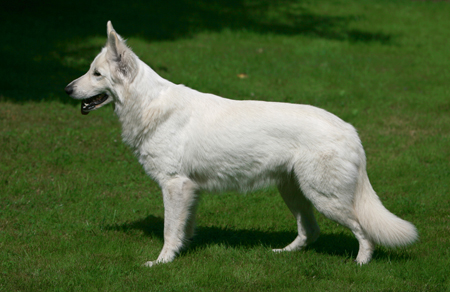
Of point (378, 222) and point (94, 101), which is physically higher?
point (94, 101)

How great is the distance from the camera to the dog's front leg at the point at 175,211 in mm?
4984

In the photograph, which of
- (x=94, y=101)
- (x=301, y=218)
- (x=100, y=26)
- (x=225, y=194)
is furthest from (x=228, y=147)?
(x=100, y=26)

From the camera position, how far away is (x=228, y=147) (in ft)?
16.1

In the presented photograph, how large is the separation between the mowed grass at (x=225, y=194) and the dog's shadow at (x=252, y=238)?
0.08 ft

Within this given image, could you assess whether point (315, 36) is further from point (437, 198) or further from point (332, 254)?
point (332, 254)

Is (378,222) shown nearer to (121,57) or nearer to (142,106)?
(142,106)

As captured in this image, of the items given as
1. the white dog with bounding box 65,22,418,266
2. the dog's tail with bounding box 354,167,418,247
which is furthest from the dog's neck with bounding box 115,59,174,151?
the dog's tail with bounding box 354,167,418,247

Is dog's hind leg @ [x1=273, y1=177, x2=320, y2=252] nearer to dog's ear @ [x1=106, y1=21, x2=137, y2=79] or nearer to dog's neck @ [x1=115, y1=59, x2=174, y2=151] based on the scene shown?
dog's neck @ [x1=115, y1=59, x2=174, y2=151]

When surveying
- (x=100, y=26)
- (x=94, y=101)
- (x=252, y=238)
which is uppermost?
(x=94, y=101)

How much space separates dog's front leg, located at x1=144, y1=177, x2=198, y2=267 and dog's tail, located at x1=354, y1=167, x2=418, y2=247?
5.46 feet

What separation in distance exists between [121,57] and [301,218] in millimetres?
2572

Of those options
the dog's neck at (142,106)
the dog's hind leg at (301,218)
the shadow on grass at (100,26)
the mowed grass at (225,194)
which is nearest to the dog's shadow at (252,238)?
the mowed grass at (225,194)

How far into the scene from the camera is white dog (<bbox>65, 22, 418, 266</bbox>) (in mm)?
4680

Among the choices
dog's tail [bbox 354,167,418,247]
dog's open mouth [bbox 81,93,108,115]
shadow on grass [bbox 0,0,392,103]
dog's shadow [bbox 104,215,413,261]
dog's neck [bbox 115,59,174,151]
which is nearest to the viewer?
dog's tail [bbox 354,167,418,247]
